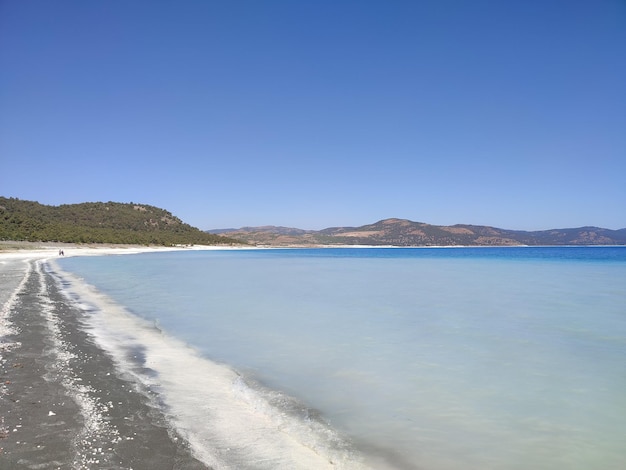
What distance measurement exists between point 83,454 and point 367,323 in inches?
386

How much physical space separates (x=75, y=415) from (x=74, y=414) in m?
0.04

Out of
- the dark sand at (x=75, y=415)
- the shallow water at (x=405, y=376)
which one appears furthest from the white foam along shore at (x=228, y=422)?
the dark sand at (x=75, y=415)

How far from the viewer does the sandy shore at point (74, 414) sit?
3.86m

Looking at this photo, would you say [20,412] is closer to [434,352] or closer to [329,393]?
[329,393]

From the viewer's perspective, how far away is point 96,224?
364 feet

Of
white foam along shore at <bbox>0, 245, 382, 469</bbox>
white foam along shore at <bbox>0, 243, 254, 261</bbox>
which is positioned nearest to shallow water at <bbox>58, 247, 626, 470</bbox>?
white foam along shore at <bbox>0, 245, 382, 469</bbox>

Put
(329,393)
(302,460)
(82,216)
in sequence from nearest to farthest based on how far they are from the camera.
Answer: (302,460)
(329,393)
(82,216)

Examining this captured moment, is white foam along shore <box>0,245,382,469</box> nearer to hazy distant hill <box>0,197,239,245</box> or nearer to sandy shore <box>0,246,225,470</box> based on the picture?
sandy shore <box>0,246,225,470</box>

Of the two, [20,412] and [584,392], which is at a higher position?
[20,412]

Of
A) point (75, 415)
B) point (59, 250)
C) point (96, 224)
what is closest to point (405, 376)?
point (75, 415)

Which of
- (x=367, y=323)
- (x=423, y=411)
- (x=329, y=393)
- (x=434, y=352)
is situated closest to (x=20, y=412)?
(x=329, y=393)

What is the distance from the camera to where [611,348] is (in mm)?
10031

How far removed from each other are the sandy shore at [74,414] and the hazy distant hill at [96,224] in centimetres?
7104

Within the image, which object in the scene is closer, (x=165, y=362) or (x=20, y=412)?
(x=20, y=412)
